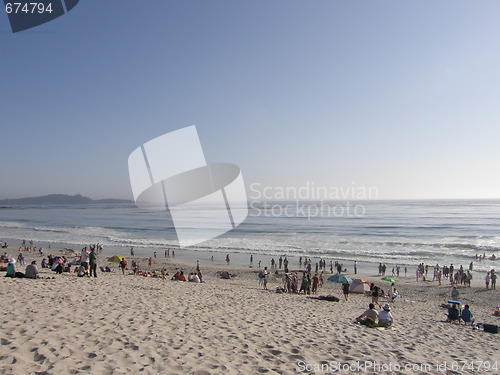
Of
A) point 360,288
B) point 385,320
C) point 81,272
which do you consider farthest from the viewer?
point 360,288

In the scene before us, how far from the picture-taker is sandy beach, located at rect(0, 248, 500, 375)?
192 inches

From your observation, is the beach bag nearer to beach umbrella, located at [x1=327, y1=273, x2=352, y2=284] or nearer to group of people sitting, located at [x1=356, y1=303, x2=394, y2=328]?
group of people sitting, located at [x1=356, y1=303, x2=394, y2=328]

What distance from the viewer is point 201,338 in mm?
6176

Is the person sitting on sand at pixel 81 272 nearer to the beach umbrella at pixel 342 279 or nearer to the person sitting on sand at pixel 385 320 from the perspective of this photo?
the person sitting on sand at pixel 385 320

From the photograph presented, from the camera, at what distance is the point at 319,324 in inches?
324

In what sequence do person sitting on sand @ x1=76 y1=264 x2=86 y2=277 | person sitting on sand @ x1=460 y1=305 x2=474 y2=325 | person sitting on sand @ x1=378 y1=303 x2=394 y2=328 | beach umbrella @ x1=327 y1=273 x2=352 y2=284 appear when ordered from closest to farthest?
person sitting on sand @ x1=378 y1=303 x2=394 y2=328 < person sitting on sand @ x1=460 y1=305 x2=474 y2=325 < person sitting on sand @ x1=76 y1=264 x2=86 y2=277 < beach umbrella @ x1=327 y1=273 x2=352 y2=284

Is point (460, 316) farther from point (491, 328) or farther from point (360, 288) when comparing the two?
point (360, 288)

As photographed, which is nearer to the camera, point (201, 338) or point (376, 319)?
point (201, 338)

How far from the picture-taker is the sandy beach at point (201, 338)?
4871mm

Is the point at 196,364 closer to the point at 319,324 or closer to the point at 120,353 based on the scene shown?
the point at 120,353

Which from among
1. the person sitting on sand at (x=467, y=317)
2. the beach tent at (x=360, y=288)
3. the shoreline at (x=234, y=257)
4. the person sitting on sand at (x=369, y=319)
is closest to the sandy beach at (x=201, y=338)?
the person sitting on sand at (x=369, y=319)

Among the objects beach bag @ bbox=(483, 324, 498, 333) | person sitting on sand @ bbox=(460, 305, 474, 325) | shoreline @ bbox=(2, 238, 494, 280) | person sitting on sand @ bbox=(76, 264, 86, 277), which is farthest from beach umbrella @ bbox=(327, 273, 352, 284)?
person sitting on sand @ bbox=(76, 264, 86, 277)

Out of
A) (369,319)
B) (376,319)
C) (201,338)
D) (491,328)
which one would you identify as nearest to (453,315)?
(491,328)

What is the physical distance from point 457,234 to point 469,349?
44.7 meters
